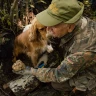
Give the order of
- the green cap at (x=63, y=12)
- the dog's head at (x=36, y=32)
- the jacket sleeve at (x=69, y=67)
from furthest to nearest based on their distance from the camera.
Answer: the dog's head at (x=36, y=32), the jacket sleeve at (x=69, y=67), the green cap at (x=63, y=12)

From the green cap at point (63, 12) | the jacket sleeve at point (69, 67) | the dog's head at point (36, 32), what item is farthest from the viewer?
the dog's head at point (36, 32)

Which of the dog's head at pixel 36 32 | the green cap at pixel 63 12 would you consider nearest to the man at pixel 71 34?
the green cap at pixel 63 12

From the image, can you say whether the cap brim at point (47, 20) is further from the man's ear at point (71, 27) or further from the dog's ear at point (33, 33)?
the dog's ear at point (33, 33)

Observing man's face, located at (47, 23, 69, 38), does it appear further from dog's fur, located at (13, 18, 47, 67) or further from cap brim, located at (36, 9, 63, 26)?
dog's fur, located at (13, 18, 47, 67)

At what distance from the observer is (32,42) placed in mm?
3527

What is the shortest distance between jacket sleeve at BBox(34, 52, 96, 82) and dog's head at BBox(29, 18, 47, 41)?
71cm

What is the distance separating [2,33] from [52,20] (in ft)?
4.74

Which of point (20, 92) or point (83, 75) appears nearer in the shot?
point (83, 75)

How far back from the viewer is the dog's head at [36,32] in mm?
3164

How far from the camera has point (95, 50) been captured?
7.61 ft

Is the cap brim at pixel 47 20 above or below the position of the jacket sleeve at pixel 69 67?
above

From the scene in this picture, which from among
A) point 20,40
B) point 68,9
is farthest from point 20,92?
point 68,9

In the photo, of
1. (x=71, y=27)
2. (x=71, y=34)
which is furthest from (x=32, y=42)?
(x=71, y=27)

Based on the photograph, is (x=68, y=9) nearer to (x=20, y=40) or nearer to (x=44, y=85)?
(x=20, y=40)
